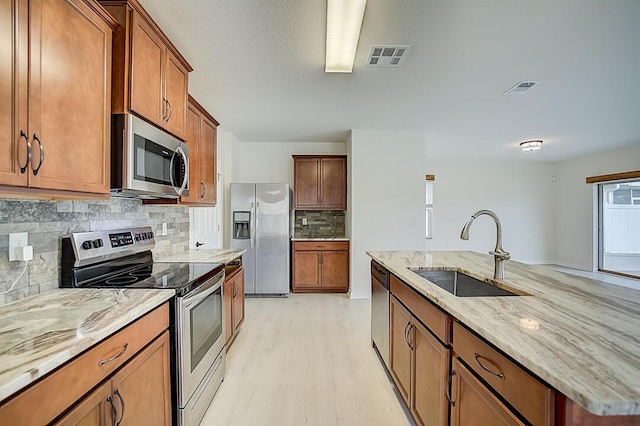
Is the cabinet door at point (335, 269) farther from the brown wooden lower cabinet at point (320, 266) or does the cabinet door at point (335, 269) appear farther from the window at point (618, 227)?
the window at point (618, 227)

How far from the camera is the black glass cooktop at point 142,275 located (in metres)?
1.64

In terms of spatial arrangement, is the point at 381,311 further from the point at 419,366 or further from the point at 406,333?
the point at 419,366

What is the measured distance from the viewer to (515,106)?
3.70 metres

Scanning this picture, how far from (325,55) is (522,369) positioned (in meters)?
2.39

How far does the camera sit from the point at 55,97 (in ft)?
4.04

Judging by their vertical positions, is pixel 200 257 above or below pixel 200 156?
below

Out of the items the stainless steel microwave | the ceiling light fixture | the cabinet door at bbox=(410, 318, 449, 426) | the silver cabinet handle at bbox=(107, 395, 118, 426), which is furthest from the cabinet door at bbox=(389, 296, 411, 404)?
the ceiling light fixture

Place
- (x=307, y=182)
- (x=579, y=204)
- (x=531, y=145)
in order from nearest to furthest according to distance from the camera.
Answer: (x=307, y=182), (x=531, y=145), (x=579, y=204)

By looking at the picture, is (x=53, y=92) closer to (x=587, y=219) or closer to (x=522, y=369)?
(x=522, y=369)

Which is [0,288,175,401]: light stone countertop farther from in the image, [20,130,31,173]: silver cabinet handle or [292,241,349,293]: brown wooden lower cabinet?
[292,241,349,293]: brown wooden lower cabinet

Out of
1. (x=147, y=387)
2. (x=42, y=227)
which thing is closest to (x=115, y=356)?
(x=147, y=387)

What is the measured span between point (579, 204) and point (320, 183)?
608 centimetres

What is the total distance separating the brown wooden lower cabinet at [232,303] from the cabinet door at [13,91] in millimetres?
1701

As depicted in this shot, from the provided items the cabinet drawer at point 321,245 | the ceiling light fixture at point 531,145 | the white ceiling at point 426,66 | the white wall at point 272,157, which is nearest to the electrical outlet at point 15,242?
the white ceiling at point 426,66
